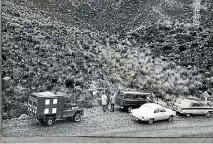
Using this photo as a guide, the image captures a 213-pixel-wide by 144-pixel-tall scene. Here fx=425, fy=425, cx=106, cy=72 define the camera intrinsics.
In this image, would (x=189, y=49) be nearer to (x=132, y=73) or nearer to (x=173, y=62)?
(x=173, y=62)

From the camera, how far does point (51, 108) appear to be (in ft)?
33.3

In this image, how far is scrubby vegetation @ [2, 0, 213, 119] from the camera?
1042 cm

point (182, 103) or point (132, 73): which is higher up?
point (132, 73)

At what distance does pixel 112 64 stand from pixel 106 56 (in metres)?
0.25

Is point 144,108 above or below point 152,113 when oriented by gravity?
above

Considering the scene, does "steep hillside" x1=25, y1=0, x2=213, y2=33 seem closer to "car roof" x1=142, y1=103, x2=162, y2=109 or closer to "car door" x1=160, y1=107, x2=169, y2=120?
"car roof" x1=142, y1=103, x2=162, y2=109

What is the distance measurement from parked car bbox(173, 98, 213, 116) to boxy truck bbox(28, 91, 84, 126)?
2432mm

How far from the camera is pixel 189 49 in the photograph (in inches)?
423

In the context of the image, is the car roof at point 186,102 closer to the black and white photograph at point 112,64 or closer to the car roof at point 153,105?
the black and white photograph at point 112,64

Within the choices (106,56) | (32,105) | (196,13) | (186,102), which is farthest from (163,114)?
(32,105)

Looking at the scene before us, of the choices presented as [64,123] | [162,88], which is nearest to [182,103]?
[162,88]

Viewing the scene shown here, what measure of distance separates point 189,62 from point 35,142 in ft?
14.0

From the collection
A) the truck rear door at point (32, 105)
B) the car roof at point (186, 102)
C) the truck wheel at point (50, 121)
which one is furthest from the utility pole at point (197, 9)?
the truck rear door at point (32, 105)

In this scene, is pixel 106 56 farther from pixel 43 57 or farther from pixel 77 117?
pixel 77 117
